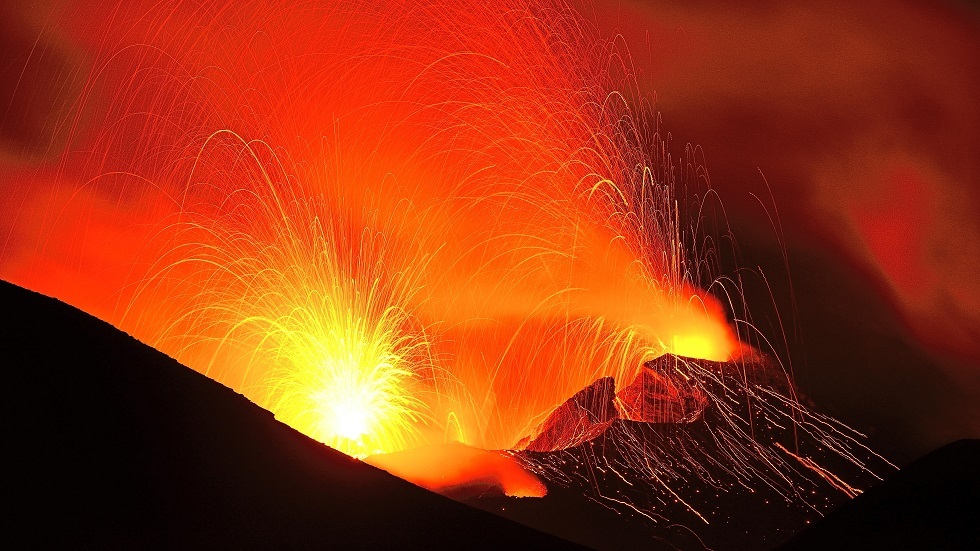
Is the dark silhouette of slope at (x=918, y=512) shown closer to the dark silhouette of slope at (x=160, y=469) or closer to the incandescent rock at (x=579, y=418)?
the dark silhouette of slope at (x=160, y=469)

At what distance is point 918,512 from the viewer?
19.1 metres

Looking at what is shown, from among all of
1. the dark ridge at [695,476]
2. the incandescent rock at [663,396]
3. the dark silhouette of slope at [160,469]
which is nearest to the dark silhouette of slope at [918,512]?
the dark silhouette of slope at [160,469]

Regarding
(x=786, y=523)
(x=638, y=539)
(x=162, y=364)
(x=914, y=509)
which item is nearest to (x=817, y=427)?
(x=786, y=523)

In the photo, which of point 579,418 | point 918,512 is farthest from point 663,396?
point 918,512

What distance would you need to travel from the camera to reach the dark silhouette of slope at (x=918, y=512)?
59.7ft

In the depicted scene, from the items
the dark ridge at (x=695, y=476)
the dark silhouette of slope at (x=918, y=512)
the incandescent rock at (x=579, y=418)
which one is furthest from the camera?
the incandescent rock at (x=579, y=418)

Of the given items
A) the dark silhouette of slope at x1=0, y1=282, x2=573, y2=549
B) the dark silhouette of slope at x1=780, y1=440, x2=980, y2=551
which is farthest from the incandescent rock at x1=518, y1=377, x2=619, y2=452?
the dark silhouette of slope at x1=0, y1=282, x2=573, y2=549

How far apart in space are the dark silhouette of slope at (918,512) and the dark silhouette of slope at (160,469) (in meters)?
6.36

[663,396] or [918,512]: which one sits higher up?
[663,396]

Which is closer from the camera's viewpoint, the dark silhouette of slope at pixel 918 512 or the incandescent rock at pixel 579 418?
the dark silhouette of slope at pixel 918 512

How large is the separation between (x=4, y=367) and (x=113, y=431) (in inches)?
92.1

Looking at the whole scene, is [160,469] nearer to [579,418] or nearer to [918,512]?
[918,512]

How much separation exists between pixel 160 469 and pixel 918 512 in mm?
15608

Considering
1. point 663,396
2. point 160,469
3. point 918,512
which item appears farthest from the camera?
point 663,396
